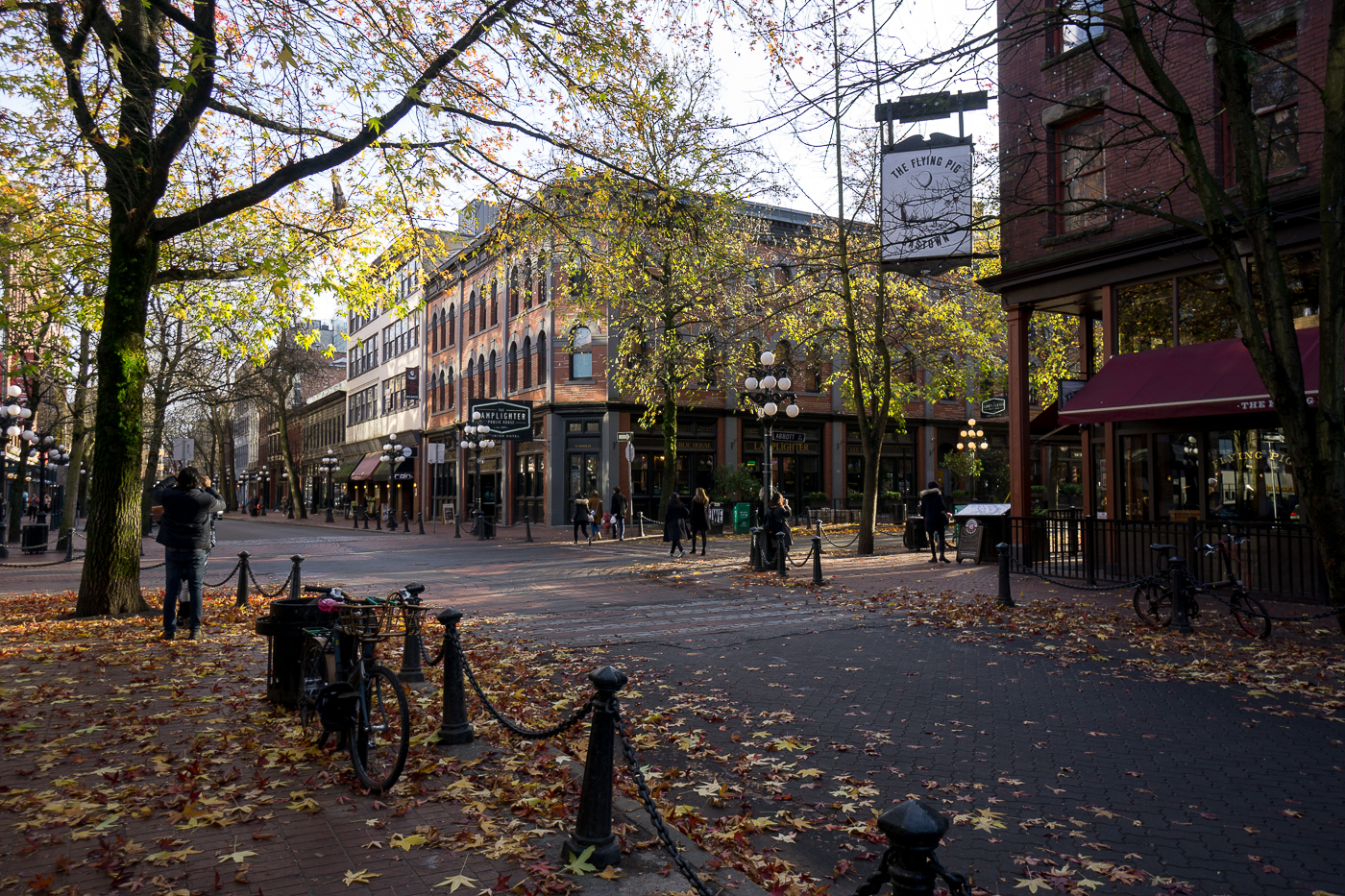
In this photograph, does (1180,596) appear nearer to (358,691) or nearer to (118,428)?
(358,691)

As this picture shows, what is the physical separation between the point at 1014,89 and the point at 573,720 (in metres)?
17.2

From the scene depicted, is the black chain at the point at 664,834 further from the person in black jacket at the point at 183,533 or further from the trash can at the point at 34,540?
the trash can at the point at 34,540

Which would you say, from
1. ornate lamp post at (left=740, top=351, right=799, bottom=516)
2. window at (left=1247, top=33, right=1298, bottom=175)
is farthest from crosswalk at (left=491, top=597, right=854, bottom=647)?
window at (left=1247, top=33, right=1298, bottom=175)

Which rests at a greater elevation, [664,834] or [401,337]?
[401,337]

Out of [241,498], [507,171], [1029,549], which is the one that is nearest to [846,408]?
[1029,549]

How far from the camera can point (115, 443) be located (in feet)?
38.3

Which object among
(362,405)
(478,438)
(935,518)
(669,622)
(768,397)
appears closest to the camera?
(669,622)

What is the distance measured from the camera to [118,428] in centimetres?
→ 1164

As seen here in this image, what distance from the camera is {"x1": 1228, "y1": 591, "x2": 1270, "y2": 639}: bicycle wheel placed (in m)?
9.69

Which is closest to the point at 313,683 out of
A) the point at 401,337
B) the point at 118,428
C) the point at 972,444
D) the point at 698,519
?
the point at 118,428

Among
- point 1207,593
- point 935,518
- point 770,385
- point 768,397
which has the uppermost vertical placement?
point 770,385

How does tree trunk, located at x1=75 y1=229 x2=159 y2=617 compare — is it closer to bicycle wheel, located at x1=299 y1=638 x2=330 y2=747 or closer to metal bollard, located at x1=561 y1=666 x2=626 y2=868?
bicycle wheel, located at x1=299 y1=638 x2=330 y2=747

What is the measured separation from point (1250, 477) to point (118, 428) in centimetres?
1698

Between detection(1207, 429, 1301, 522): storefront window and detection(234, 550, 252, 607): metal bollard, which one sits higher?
detection(1207, 429, 1301, 522): storefront window
